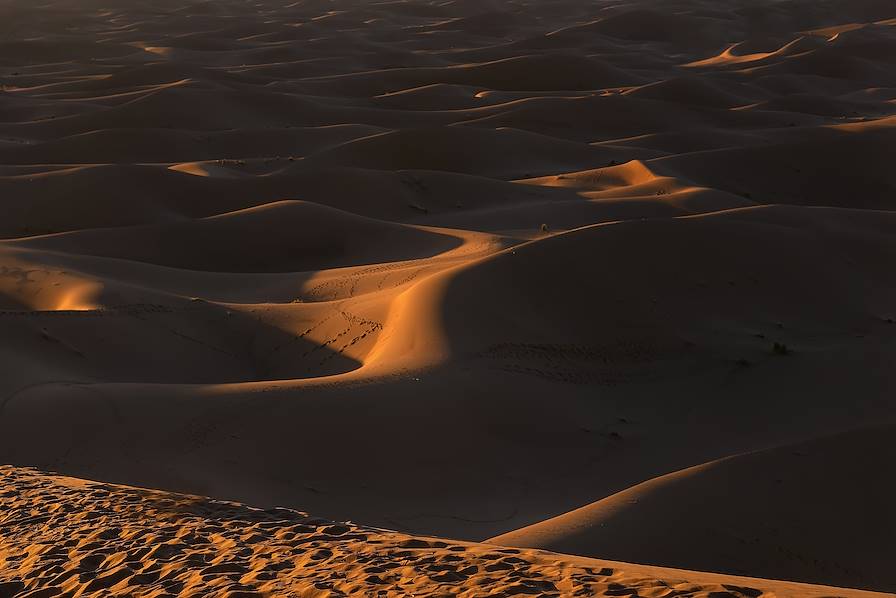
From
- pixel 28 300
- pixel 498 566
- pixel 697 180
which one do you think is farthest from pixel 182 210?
pixel 498 566

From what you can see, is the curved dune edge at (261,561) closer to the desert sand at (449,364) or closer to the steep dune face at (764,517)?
the desert sand at (449,364)

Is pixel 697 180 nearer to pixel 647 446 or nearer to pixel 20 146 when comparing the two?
pixel 647 446

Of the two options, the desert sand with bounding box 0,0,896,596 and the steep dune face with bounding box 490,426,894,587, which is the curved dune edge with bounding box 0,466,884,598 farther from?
the steep dune face with bounding box 490,426,894,587

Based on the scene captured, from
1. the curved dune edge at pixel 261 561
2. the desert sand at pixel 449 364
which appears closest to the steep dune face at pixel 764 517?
the desert sand at pixel 449 364

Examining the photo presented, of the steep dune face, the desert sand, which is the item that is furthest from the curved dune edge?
the steep dune face

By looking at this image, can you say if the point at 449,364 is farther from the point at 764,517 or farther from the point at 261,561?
the point at 261,561

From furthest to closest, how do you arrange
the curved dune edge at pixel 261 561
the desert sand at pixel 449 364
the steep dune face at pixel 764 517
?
1. the steep dune face at pixel 764 517
2. the desert sand at pixel 449 364
3. the curved dune edge at pixel 261 561
